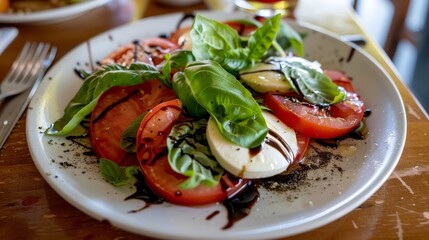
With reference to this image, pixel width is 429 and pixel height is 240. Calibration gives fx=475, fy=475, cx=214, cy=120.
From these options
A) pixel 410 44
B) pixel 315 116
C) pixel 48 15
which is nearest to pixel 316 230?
pixel 315 116

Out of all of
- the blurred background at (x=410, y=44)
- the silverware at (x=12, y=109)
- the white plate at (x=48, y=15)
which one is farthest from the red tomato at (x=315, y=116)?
the blurred background at (x=410, y=44)

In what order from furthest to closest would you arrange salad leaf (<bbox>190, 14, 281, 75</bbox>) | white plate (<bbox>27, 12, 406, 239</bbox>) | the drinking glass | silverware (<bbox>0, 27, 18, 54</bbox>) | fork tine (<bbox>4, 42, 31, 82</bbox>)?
the drinking glass, silverware (<bbox>0, 27, 18, 54</bbox>), fork tine (<bbox>4, 42, 31, 82</bbox>), salad leaf (<bbox>190, 14, 281, 75</bbox>), white plate (<bbox>27, 12, 406, 239</bbox>)

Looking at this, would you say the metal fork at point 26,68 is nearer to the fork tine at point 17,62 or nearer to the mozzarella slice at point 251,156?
the fork tine at point 17,62

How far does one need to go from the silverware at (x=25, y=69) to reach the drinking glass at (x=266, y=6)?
79 centimetres

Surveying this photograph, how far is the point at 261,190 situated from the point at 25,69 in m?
0.94

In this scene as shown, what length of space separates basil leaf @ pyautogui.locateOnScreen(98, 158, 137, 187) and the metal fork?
1.74ft

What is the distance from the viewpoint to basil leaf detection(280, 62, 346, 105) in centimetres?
115

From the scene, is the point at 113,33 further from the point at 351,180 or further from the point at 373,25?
the point at 373,25

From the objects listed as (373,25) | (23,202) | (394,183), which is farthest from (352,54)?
(373,25)

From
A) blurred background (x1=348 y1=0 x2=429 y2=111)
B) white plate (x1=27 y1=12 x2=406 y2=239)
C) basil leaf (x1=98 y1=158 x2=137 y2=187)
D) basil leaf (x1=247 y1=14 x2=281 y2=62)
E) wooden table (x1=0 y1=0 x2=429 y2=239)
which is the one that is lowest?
blurred background (x1=348 y1=0 x2=429 y2=111)

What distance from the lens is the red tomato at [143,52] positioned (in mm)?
1360

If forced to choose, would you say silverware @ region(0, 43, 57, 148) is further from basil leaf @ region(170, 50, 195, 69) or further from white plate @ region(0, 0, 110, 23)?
basil leaf @ region(170, 50, 195, 69)

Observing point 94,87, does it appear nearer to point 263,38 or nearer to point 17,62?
point 263,38

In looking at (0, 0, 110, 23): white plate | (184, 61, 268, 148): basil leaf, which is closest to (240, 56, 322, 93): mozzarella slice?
(184, 61, 268, 148): basil leaf
